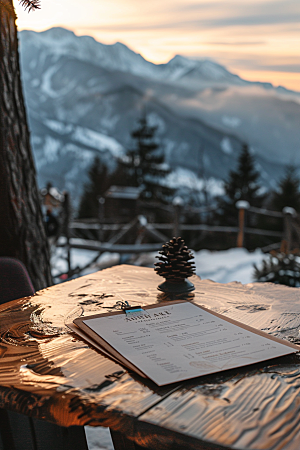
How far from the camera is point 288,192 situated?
11.2 meters

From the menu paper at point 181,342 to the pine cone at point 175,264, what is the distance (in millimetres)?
218

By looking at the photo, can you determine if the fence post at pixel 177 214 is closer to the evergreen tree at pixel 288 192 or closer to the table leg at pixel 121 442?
the table leg at pixel 121 442

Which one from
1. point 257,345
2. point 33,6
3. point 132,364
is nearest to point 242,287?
point 257,345

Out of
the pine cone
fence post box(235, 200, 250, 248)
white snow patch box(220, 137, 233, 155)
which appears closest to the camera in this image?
the pine cone

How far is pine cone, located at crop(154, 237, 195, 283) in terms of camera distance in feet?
3.86

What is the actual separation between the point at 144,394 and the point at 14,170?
5.15ft

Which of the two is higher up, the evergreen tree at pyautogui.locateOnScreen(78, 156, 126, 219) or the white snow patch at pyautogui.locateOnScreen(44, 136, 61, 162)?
the white snow patch at pyautogui.locateOnScreen(44, 136, 61, 162)

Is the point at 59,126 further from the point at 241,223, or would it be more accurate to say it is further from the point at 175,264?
the point at 175,264

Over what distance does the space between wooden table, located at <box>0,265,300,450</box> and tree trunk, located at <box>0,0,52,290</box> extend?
41.8 inches

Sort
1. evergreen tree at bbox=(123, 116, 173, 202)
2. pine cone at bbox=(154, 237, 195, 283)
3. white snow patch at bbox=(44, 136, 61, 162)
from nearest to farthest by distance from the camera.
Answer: pine cone at bbox=(154, 237, 195, 283) → white snow patch at bbox=(44, 136, 61, 162) → evergreen tree at bbox=(123, 116, 173, 202)

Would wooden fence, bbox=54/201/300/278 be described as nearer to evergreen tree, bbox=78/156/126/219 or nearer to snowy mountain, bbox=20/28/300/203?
evergreen tree, bbox=78/156/126/219

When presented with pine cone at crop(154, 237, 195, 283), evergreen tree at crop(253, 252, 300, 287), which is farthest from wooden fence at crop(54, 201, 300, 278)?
pine cone at crop(154, 237, 195, 283)

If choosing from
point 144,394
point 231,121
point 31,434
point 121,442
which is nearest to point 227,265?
point 121,442

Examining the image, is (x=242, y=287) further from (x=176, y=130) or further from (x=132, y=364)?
(x=176, y=130)
